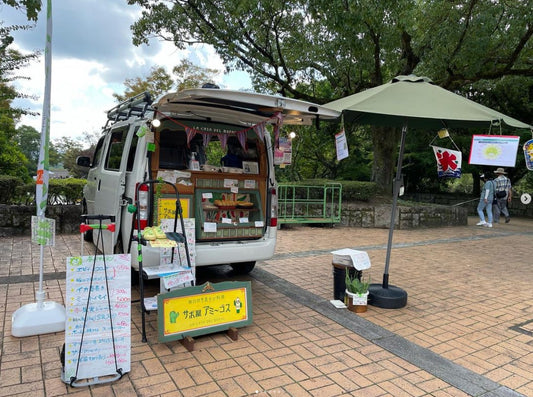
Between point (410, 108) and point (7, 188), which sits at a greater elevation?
point (410, 108)

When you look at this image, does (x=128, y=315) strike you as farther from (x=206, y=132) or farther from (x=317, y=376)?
(x=206, y=132)

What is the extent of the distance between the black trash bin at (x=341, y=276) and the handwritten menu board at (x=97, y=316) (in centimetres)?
257

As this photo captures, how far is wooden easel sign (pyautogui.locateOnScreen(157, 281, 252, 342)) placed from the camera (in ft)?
10.4

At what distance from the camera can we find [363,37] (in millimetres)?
9891

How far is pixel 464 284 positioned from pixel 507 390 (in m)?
3.00

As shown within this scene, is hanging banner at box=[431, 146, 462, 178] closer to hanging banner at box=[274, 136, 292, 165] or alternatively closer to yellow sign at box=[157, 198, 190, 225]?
hanging banner at box=[274, 136, 292, 165]

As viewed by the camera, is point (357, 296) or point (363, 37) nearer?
point (357, 296)

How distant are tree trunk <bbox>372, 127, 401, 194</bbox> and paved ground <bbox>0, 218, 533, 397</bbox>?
6592mm

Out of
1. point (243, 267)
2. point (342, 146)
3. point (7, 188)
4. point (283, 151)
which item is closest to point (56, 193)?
point (7, 188)

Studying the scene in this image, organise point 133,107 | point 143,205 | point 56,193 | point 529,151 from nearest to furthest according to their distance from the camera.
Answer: point 143,205 → point 133,107 → point 529,151 → point 56,193

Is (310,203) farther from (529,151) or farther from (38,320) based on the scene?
(38,320)

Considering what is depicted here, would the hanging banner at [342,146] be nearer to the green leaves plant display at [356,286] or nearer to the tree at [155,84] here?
the green leaves plant display at [356,286]

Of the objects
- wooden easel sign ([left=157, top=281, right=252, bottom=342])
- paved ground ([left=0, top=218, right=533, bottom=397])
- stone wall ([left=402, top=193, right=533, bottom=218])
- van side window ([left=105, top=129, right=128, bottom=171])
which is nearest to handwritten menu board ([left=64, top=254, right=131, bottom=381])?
A: paved ground ([left=0, top=218, right=533, bottom=397])

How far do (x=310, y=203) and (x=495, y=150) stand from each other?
6710 millimetres
